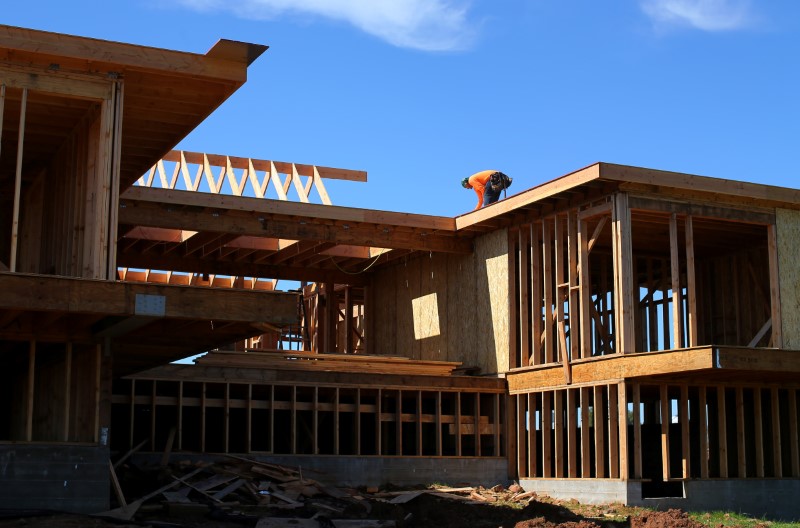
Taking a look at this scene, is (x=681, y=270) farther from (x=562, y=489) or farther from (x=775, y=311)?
(x=562, y=489)

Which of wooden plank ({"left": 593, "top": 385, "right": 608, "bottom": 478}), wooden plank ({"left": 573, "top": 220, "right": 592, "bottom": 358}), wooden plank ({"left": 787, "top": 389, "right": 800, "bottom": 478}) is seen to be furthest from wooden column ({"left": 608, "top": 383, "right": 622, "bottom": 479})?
wooden plank ({"left": 787, "top": 389, "right": 800, "bottom": 478})

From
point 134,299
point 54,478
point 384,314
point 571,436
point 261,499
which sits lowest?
point 261,499

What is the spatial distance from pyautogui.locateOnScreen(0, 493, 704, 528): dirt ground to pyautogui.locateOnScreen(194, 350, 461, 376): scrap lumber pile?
530 cm

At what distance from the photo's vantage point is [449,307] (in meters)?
30.0

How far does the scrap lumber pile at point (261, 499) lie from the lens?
1766 cm

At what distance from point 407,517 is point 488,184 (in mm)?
13751

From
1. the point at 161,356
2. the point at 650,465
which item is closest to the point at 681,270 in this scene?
the point at 650,465

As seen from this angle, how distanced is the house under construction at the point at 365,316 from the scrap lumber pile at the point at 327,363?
0.08 meters

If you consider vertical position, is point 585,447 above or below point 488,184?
below

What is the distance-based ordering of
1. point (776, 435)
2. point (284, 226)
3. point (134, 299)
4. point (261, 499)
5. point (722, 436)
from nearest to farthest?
point (134, 299) < point (261, 499) < point (722, 436) < point (776, 435) < point (284, 226)

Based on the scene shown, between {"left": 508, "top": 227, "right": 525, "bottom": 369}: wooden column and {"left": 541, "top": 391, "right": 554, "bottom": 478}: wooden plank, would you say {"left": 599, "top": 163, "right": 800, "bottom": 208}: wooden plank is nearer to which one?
{"left": 508, "top": 227, "right": 525, "bottom": 369}: wooden column

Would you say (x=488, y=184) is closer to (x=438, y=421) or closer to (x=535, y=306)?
(x=535, y=306)

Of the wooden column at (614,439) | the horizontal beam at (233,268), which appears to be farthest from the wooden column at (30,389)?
the horizontal beam at (233,268)

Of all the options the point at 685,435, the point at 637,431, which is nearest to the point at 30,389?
the point at 637,431
